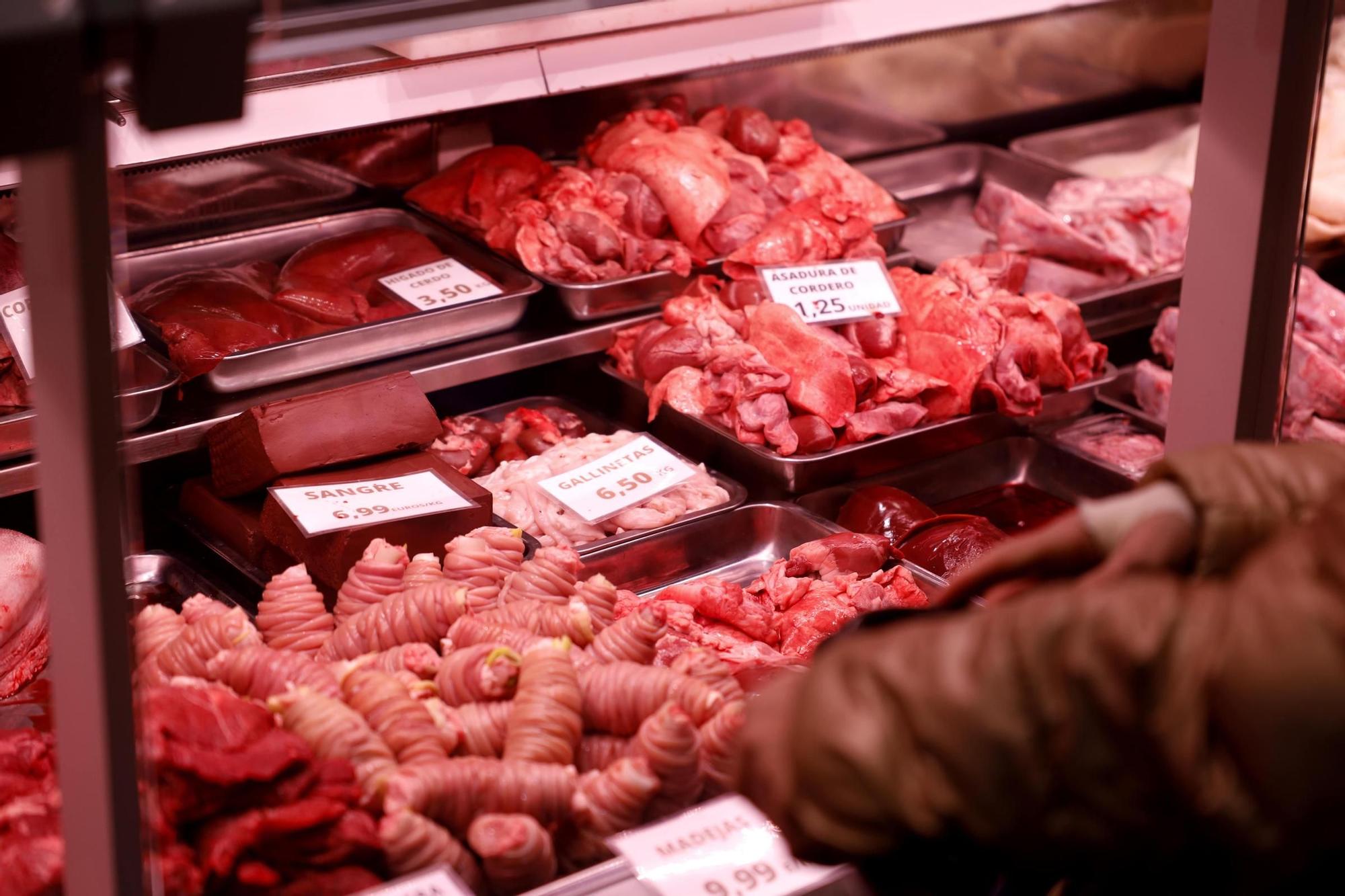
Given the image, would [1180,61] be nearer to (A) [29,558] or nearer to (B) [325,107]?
(B) [325,107]

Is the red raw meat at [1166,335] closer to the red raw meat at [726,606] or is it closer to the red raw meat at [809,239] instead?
the red raw meat at [809,239]

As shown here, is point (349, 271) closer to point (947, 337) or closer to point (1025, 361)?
point (947, 337)

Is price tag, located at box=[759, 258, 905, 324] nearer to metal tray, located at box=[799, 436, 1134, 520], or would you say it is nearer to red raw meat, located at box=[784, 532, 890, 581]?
metal tray, located at box=[799, 436, 1134, 520]

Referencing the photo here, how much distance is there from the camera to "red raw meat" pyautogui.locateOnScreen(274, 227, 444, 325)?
9.51ft

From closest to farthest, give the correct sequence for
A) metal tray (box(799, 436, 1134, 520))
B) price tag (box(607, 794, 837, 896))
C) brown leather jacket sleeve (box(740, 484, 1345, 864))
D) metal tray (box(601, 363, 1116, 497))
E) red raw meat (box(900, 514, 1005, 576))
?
brown leather jacket sleeve (box(740, 484, 1345, 864)) → price tag (box(607, 794, 837, 896)) → red raw meat (box(900, 514, 1005, 576)) → metal tray (box(601, 363, 1116, 497)) → metal tray (box(799, 436, 1134, 520))

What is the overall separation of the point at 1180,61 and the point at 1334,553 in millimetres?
4202

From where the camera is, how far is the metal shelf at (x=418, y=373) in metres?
2.46

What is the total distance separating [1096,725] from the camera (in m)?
0.83

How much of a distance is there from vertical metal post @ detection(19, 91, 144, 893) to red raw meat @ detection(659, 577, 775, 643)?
1130 mm

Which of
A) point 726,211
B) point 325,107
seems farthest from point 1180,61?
point 325,107

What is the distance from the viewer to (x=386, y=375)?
8.42 feet

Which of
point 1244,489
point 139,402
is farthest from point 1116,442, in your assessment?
point 1244,489

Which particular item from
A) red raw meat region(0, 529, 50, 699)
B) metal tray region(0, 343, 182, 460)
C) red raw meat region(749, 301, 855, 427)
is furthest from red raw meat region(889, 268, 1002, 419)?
red raw meat region(0, 529, 50, 699)

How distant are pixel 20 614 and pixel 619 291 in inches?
56.2
